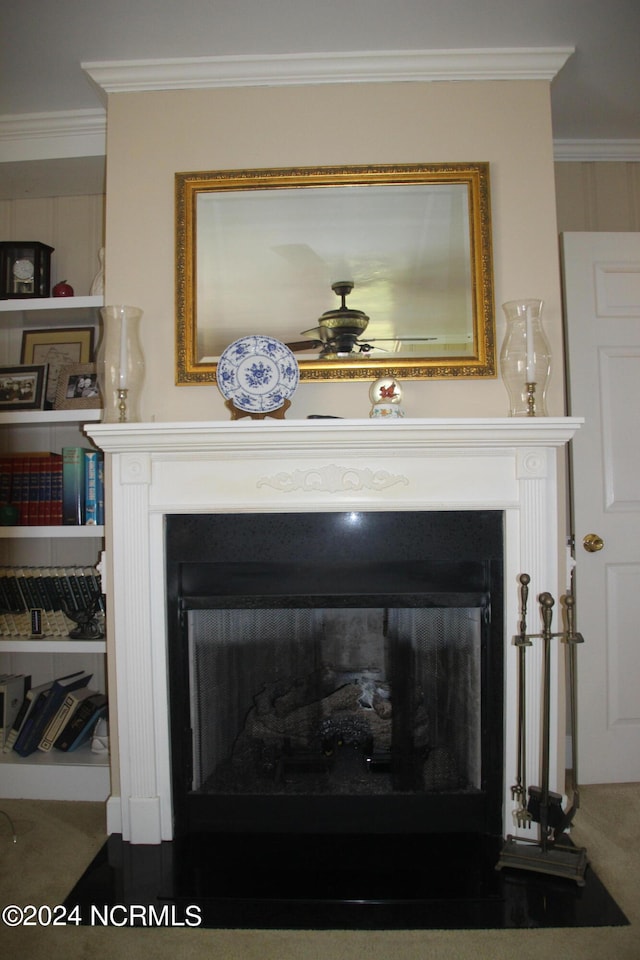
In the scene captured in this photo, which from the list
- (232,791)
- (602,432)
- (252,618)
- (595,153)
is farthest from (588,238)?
(232,791)

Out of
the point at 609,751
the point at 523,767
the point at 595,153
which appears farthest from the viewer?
the point at 595,153

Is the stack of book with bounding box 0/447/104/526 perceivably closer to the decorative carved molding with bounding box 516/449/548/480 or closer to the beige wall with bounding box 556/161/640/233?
the decorative carved molding with bounding box 516/449/548/480

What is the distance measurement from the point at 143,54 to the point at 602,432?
6.77 feet

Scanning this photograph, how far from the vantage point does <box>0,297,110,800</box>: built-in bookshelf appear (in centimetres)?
223

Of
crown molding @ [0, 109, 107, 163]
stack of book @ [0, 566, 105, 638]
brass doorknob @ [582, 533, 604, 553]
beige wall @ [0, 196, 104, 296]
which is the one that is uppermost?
crown molding @ [0, 109, 107, 163]

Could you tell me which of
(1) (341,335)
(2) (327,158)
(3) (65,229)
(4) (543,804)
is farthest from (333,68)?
(4) (543,804)

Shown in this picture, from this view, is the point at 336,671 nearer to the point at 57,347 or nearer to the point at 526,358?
the point at 526,358

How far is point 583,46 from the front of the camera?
2010 mm

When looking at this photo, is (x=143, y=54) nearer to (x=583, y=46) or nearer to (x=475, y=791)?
(x=583, y=46)

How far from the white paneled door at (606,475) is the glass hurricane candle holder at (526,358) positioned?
21.0 inches

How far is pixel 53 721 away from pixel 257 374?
152 centimetres

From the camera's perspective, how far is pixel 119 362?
76.6 inches

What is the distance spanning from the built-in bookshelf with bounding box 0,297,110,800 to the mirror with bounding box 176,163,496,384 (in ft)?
1.51

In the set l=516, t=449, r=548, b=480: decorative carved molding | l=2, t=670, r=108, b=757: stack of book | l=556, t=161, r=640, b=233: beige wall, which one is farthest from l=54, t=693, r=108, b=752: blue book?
l=556, t=161, r=640, b=233: beige wall
